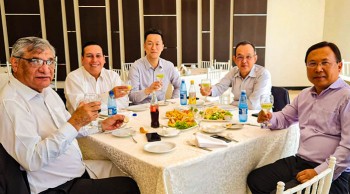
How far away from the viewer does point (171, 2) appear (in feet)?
22.4

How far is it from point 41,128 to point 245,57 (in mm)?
1865

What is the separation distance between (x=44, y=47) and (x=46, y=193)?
0.74 meters

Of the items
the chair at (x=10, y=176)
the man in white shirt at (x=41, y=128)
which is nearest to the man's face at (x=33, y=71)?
the man in white shirt at (x=41, y=128)

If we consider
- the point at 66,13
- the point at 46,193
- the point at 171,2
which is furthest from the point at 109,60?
the point at 46,193

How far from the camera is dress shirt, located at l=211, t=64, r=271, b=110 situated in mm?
2688

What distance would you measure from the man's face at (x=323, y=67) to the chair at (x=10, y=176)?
1.66 m

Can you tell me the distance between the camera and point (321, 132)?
177 centimetres

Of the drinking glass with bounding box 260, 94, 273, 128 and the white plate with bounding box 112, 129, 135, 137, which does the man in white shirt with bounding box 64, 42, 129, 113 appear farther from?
the drinking glass with bounding box 260, 94, 273, 128

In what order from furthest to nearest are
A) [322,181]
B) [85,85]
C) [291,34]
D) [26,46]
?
1. [291,34]
2. [85,85]
3. [26,46]
4. [322,181]

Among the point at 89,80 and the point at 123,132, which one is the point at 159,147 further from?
the point at 89,80

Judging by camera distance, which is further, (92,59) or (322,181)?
(92,59)

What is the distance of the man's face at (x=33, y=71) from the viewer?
59.9 inches

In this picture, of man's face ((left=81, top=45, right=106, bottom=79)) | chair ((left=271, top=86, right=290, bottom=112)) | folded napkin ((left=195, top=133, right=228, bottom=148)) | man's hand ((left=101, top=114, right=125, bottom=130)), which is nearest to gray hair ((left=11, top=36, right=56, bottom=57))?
man's hand ((left=101, top=114, right=125, bottom=130))

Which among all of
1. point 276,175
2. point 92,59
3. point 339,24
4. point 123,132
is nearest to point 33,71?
point 123,132
